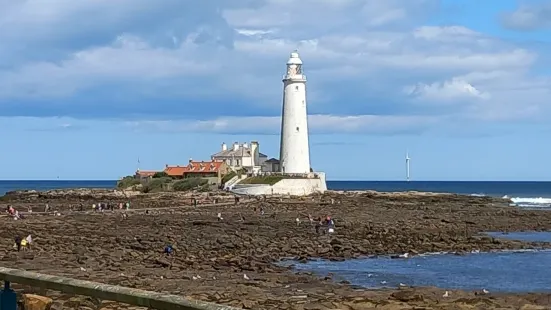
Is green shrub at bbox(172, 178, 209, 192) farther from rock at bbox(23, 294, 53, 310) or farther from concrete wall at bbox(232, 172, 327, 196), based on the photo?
rock at bbox(23, 294, 53, 310)

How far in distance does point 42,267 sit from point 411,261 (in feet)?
42.7

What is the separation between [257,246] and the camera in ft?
90.7

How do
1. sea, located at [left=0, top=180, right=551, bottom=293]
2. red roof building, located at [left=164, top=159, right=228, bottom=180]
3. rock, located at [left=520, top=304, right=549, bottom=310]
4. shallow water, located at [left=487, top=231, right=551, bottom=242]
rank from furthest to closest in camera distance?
red roof building, located at [left=164, top=159, right=228, bottom=180] → shallow water, located at [left=487, top=231, right=551, bottom=242] → sea, located at [left=0, top=180, right=551, bottom=293] → rock, located at [left=520, top=304, right=549, bottom=310]

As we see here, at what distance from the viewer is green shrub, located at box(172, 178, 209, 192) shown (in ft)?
227

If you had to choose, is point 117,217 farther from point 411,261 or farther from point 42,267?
point 42,267

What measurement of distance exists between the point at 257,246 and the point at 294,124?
3883 cm

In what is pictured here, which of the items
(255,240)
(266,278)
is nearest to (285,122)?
(255,240)

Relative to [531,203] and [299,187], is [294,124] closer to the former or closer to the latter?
[299,187]

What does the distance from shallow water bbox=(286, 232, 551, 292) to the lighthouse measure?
3785 centimetres

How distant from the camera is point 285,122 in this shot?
218 ft

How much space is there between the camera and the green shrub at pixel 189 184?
227ft

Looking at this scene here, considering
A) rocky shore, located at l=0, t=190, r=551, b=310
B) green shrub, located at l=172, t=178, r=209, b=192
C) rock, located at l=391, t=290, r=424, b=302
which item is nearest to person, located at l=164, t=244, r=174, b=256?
rocky shore, located at l=0, t=190, r=551, b=310

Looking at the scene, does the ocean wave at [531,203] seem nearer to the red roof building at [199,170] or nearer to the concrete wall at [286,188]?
the concrete wall at [286,188]

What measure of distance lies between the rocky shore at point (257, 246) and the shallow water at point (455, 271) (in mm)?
1350
